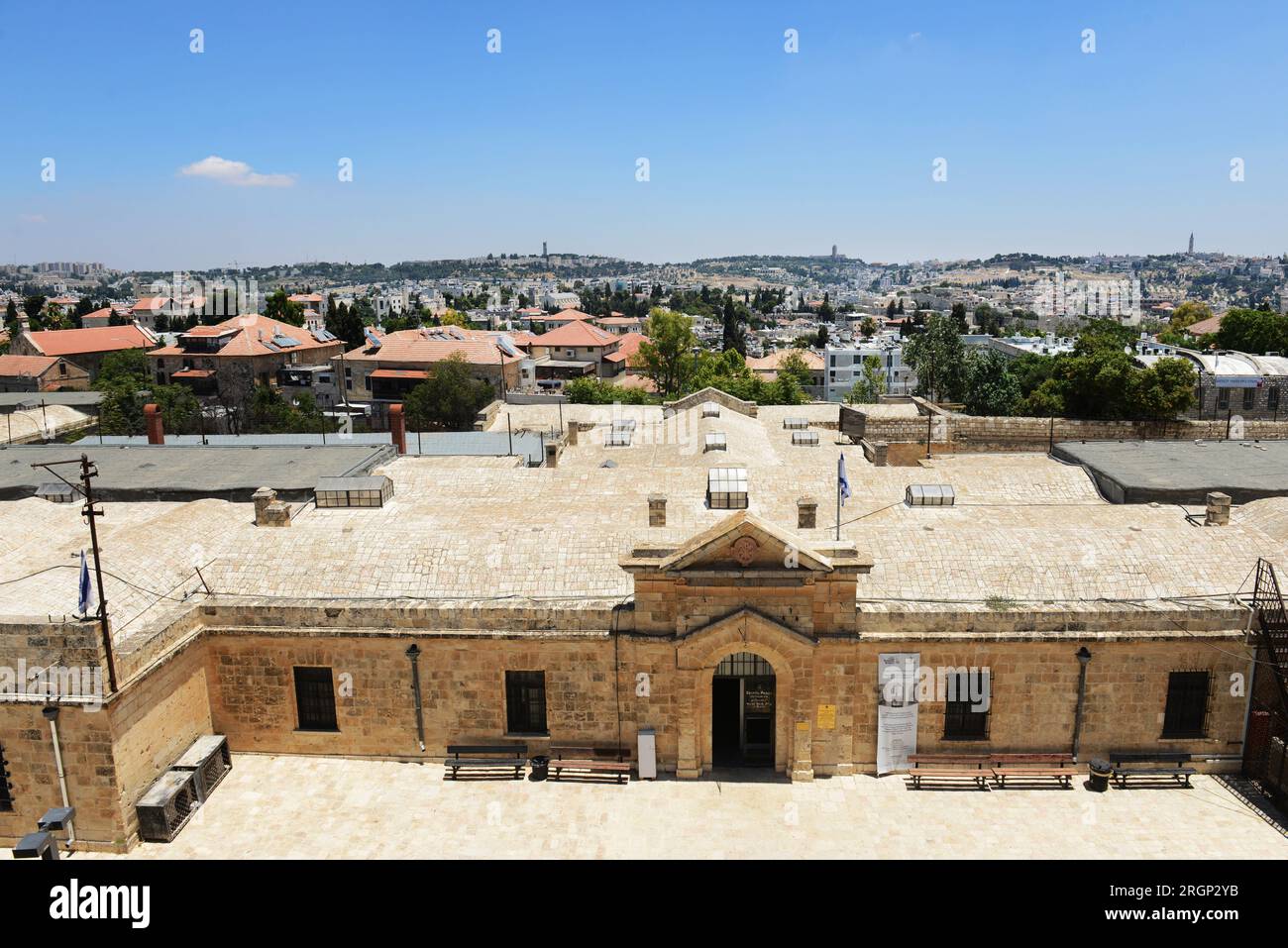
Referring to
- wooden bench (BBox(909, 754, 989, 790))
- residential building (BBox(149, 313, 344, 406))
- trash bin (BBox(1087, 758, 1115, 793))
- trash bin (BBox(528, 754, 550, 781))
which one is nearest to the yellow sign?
wooden bench (BBox(909, 754, 989, 790))

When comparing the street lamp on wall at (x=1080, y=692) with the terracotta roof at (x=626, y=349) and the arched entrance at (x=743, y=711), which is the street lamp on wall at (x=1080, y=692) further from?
the terracotta roof at (x=626, y=349)

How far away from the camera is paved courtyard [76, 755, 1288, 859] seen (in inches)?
876

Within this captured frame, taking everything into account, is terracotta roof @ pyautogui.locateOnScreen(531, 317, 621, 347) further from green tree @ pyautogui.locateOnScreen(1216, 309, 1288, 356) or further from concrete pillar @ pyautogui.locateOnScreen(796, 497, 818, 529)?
concrete pillar @ pyautogui.locateOnScreen(796, 497, 818, 529)

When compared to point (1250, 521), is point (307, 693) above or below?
below

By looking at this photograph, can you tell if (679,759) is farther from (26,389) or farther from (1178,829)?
(26,389)

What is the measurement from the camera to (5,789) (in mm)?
23219

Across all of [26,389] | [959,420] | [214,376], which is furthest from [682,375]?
[26,389]

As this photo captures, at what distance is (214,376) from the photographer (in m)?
115

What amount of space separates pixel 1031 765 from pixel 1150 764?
331cm

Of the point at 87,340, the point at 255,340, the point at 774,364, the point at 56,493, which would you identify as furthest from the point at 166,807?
the point at 774,364

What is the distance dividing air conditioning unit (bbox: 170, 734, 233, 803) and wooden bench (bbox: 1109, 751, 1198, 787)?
24875 millimetres

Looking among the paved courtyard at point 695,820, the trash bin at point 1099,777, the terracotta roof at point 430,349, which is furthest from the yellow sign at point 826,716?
the terracotta roof at point 430,349

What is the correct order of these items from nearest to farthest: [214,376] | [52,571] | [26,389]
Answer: [52,571], [26,389], [214,376]

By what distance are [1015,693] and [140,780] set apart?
76.6 ft
